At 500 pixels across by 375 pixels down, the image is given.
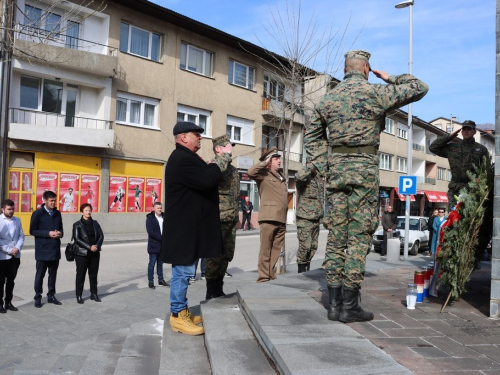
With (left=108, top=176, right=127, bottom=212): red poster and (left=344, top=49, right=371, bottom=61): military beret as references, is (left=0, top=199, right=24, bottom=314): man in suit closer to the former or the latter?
(left=344, top=49, right=371, bottom=61): military beret

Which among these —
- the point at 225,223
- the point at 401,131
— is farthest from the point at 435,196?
the point at 225,223

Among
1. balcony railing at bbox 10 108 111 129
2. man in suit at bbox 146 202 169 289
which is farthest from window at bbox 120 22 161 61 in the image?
man in suit at bbox 146 202 169 289

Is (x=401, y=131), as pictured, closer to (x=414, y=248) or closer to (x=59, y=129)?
(x=414, y=248)

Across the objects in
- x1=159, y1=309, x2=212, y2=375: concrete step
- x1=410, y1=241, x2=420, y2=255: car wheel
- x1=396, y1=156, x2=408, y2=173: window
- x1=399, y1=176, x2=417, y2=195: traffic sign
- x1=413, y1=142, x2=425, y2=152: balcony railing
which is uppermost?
x1=413, y1=142, x2=425, y2=152: balcony railing

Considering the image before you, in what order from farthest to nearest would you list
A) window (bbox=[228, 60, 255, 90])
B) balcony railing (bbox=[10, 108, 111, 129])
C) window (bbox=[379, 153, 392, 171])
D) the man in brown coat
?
1. window (bbox=[379, 153, 392, 171])
2. window (bbox=[228, 60, 255, 90])
3. balcony railing (bbox=[10, 108, 111, 129])
4. the man in brown coat

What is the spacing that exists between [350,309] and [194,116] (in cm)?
2329

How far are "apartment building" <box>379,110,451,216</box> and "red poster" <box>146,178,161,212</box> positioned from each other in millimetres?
23763

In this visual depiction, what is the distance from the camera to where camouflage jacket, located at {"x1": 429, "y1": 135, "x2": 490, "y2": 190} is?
7.16 metres

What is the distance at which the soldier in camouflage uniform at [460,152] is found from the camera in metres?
7.16

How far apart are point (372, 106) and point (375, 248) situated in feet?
51.4

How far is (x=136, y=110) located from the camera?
24125 millimetres

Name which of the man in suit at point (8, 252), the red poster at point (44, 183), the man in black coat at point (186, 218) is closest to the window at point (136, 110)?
the red poster at point (44, 183)

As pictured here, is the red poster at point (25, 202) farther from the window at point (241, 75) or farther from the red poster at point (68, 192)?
the window at point (241, 75)

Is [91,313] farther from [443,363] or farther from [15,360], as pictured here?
[443,363]
